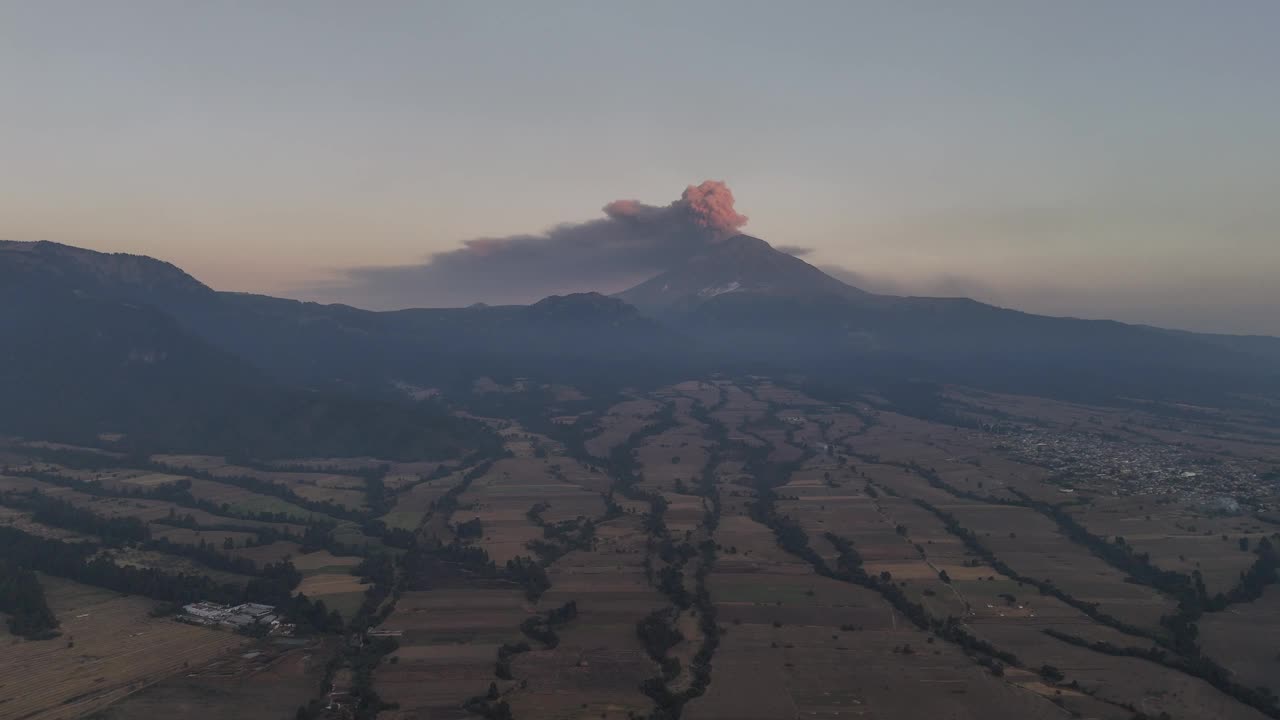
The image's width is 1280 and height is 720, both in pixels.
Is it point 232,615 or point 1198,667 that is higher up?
point 1198,667

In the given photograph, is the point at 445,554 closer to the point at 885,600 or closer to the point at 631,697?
the point at 631,697

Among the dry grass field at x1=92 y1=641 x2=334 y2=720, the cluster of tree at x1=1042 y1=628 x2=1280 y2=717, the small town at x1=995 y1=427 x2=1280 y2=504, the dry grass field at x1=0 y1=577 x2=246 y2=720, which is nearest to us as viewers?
the dry grass field at x1=92 y1=641 x2=334 y2=720

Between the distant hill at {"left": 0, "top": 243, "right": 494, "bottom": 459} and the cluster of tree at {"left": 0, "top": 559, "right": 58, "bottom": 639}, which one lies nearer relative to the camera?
the cluster of tree at {"left": 0, "top": 559, "right": 58, "bottom": 639}

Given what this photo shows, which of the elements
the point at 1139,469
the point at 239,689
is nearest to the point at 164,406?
the point at 239,689

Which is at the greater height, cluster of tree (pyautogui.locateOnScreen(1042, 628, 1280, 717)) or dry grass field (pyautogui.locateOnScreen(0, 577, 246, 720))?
cluster of tree (pyautogui.locateOnScreen(1042, 628, 1280, 717))

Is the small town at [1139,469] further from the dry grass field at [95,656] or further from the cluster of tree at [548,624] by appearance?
the dry grass field at [95,656]

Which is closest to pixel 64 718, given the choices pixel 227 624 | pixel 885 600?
pixel 227 624

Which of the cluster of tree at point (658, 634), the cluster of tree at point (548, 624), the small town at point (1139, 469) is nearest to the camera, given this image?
the cluster of tree at point (658, 634)

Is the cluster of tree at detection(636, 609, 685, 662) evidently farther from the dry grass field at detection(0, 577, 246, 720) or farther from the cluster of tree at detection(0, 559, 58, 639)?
the cluster of tree at detection(0, 559, 58, 639)

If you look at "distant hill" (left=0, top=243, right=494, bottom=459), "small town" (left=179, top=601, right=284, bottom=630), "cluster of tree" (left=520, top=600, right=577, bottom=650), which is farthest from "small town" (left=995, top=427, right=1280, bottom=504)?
"small town" (left=179, top=601, right=284, bottom=630)

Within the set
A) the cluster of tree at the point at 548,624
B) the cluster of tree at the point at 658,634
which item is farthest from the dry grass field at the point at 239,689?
the cluster of tree at the point at 658,634

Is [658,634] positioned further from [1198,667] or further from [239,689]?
[1198,667]

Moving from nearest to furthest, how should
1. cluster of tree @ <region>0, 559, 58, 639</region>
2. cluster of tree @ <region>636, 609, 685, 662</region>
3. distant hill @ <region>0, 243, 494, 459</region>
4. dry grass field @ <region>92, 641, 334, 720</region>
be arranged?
dry grass field @ <region>92, 641, 334, 720</region> < cluster of tree @ <region>636, 609, 685, 662</region> < cluster of tree @ <region>0, 559, 58, 639</region> < distant hill @ <region>0, 243, 494, 459</region>
